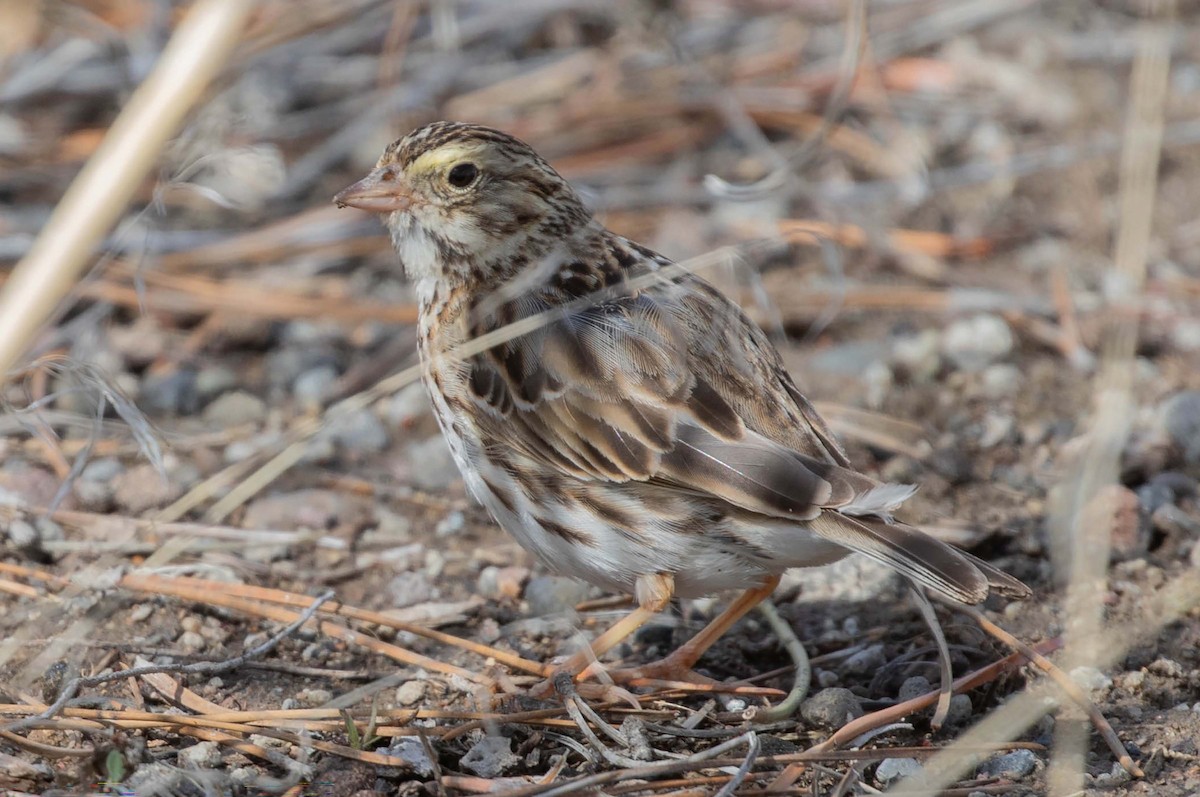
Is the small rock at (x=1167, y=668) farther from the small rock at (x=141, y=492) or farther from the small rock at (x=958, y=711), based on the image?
the small rock at (x=141, y=492)

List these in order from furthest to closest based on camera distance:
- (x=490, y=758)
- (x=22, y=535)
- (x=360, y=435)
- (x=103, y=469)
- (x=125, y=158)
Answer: (x=360, y=435) → (x=103, y=469) → (x=22, y=535) → (x=490, y=758) → (x=125, y=158)

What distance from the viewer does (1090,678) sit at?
3.63 metres

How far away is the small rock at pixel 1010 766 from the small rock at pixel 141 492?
264 cm

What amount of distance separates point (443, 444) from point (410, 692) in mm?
1528

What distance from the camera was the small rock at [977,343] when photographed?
5.48 meters

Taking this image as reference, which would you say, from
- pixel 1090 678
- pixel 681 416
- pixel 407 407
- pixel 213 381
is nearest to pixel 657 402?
pixel 681 416

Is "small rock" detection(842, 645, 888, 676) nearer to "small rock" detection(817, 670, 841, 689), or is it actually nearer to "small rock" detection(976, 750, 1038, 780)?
"small rock" detection(817, 670, 841, 689)

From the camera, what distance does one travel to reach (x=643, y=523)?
3525 millimetres

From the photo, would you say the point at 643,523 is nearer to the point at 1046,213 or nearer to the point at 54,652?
the point at 54,652

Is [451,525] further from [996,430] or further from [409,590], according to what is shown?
[996,430]

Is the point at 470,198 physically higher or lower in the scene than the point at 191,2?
lower

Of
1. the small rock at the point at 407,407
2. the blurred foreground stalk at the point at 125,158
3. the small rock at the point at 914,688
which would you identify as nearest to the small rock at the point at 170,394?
the small rock at the point at 407,407

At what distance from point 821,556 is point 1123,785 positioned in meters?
0.85

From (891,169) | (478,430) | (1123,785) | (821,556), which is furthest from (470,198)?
(891,169)
